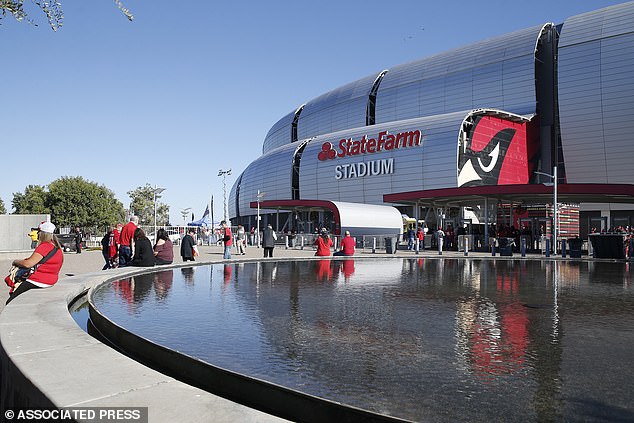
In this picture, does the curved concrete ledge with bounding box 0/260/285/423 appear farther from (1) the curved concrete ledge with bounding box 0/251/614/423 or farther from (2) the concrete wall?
(2) the concrete wall

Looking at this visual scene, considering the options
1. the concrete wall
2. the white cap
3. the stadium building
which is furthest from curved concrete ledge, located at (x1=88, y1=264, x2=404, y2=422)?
the stadium building

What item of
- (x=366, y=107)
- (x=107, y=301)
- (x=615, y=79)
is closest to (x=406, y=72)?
(x=366, y=107)

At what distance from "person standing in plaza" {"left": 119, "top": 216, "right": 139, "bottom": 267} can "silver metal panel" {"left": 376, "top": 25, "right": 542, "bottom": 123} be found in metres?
59.8

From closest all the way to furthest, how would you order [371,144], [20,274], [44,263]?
[44,263] < [20,274] < [371,144]

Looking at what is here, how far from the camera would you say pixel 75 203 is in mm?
70312

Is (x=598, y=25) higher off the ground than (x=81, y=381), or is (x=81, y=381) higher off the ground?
(x=598, y=25)

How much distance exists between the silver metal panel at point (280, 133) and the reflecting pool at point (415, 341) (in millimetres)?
87683

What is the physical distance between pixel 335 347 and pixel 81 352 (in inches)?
96.7

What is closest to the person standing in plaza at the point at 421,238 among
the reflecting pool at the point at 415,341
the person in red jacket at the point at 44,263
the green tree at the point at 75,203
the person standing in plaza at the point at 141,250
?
the person standing in plaza at the point at 141,250

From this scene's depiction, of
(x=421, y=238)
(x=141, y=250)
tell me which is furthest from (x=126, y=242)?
(x=421, y=238)

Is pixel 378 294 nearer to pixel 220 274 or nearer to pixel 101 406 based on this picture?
pixel 220 274

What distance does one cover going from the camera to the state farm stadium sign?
2414 inches

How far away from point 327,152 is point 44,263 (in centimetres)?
6202

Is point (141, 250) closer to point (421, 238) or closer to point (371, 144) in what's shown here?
point (421, 238)
